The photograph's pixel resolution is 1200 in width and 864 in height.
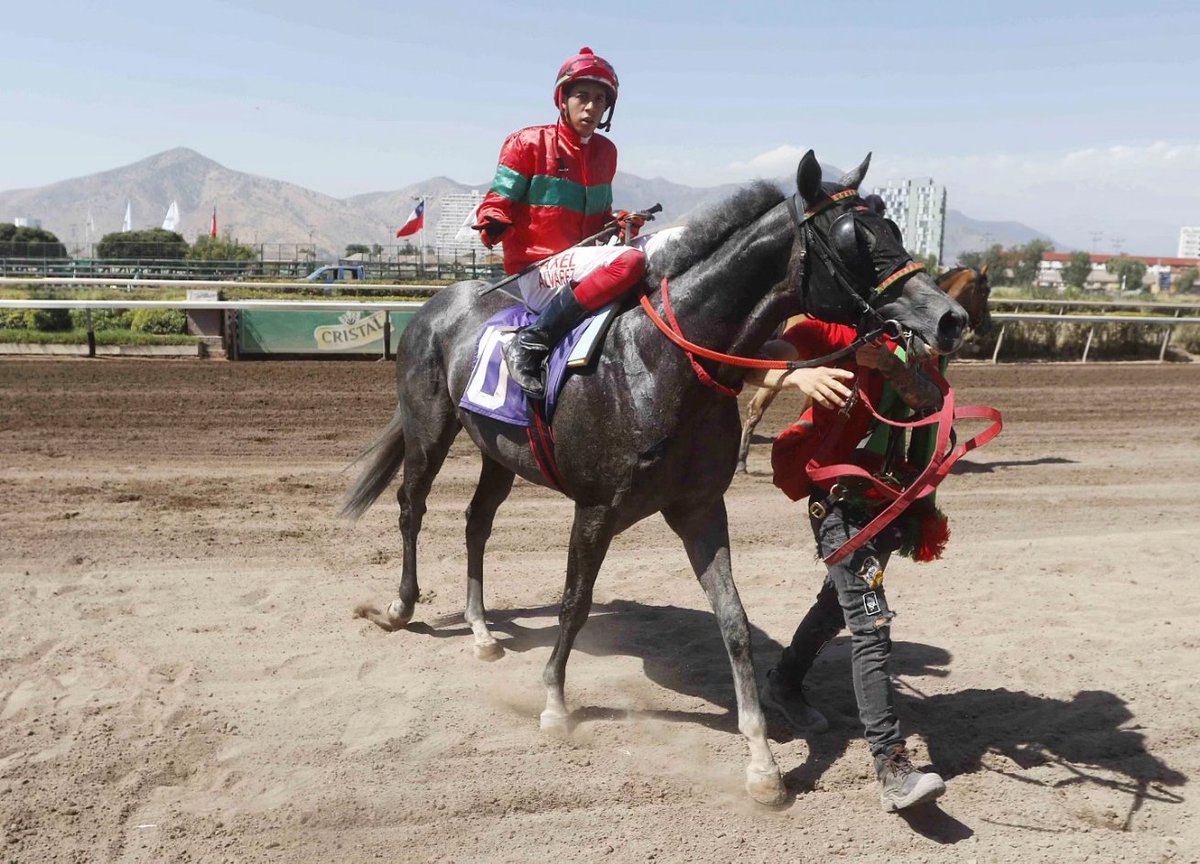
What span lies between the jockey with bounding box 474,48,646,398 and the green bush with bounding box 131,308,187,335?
1234 centimetres

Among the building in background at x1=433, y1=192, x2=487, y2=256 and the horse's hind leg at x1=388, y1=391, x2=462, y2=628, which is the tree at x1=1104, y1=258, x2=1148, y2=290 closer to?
the building in background at x1=433, y1=192, x2=487, y2=256

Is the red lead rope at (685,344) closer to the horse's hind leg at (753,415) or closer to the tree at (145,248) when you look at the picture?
the horse's hind leg at (753,415)

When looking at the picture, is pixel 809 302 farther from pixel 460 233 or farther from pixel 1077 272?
pixel 1077 272

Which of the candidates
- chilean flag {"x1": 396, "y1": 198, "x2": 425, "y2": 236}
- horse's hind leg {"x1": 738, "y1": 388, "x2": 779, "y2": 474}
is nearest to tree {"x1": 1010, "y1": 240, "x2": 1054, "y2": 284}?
chilean flag {"x1": 396, "y1": 198, "x2": 425, "y2": 236}

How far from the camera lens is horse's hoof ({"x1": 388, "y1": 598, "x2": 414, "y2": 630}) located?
5066mm

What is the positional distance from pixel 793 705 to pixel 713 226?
1.97 m

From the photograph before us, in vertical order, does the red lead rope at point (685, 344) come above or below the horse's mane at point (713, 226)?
below

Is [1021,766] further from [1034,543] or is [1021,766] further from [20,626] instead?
[20,626]

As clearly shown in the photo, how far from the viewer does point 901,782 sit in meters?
3.30

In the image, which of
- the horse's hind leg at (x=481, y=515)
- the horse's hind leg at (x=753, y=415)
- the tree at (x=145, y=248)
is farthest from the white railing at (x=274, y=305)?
the tree at (x=145, y=248)

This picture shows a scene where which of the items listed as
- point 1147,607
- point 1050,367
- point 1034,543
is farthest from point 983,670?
point 1050,367

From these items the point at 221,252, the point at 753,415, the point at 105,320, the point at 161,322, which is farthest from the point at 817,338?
the point at 221,252

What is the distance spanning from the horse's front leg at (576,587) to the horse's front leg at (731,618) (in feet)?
0.90

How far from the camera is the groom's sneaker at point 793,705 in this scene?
159 inches
